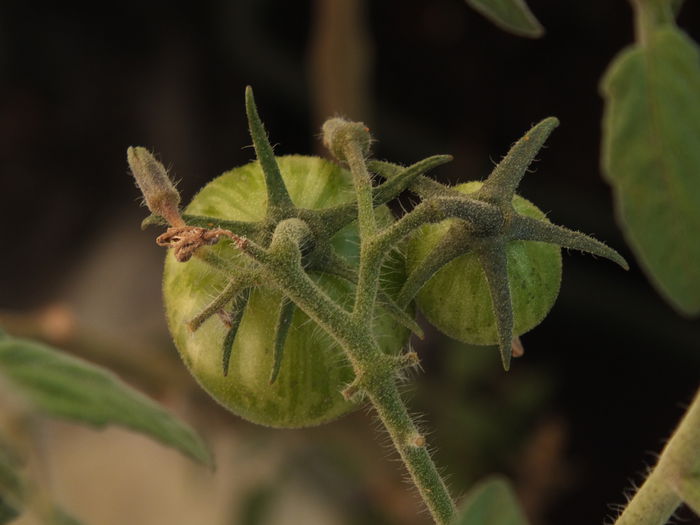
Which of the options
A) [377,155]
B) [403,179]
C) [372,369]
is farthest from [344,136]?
[377,155]

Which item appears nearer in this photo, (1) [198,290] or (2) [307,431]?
(1) [198,290]

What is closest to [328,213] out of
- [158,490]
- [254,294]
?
[254,294]

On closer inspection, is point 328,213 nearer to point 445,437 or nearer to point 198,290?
point 198,290

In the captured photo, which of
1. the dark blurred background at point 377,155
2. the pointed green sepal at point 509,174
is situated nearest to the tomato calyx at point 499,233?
the pointed green sepal at point 509,174

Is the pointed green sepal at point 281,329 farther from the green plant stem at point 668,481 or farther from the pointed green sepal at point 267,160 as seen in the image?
the green plant stem at point 668,481

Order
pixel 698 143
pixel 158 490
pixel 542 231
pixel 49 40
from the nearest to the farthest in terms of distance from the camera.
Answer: pixel 698 143
pixel 542 231
pixel 158 490
pixel 49 40

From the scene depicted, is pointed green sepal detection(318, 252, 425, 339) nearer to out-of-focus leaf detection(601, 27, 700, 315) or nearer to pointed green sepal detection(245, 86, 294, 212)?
pointed green sepal detection(245, 86, 294, 212)

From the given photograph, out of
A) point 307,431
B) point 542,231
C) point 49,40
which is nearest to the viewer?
point 542,231
